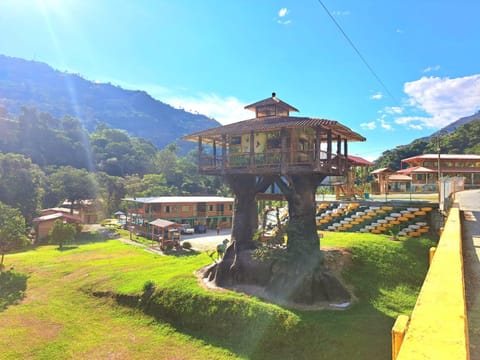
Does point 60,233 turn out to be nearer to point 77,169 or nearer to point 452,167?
point 77,169

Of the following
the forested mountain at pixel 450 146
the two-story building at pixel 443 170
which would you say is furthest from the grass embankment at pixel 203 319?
the forested mountain at pixel 450 146

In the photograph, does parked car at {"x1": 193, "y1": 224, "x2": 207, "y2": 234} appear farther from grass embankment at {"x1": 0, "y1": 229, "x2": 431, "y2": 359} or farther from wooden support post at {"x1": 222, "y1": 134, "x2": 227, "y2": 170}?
wooden support post at {"x1": 222, "y1": 134, "x2": 227, "y2": 170}

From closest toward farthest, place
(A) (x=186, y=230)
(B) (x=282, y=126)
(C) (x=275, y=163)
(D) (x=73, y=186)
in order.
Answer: (B) (x=282, y=126)
(C) (x=275, y=163)
(A) (x=186, y=230)
(D) (x=73, y=186)

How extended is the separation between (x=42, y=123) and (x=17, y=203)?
2386 inches

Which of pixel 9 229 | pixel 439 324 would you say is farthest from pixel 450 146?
pixel 439 324

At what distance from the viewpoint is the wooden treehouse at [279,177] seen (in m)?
13.6

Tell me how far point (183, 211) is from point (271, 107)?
2751cm

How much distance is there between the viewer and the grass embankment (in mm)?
10820

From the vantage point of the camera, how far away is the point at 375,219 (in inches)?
832

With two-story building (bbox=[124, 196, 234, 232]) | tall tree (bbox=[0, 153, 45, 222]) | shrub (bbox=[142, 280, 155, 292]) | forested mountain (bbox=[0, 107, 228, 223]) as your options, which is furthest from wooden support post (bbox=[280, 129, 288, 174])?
forested mountain (bbox=[0, 107, 228, 223])

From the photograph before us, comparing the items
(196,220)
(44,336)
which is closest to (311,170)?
(44,336)

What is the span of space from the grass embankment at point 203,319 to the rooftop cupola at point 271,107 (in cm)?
840

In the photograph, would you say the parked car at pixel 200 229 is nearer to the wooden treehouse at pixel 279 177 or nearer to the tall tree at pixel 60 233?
the tall tree at pixel 60 233

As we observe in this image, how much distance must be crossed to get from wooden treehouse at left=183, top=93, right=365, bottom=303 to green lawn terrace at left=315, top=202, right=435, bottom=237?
6.64 m
